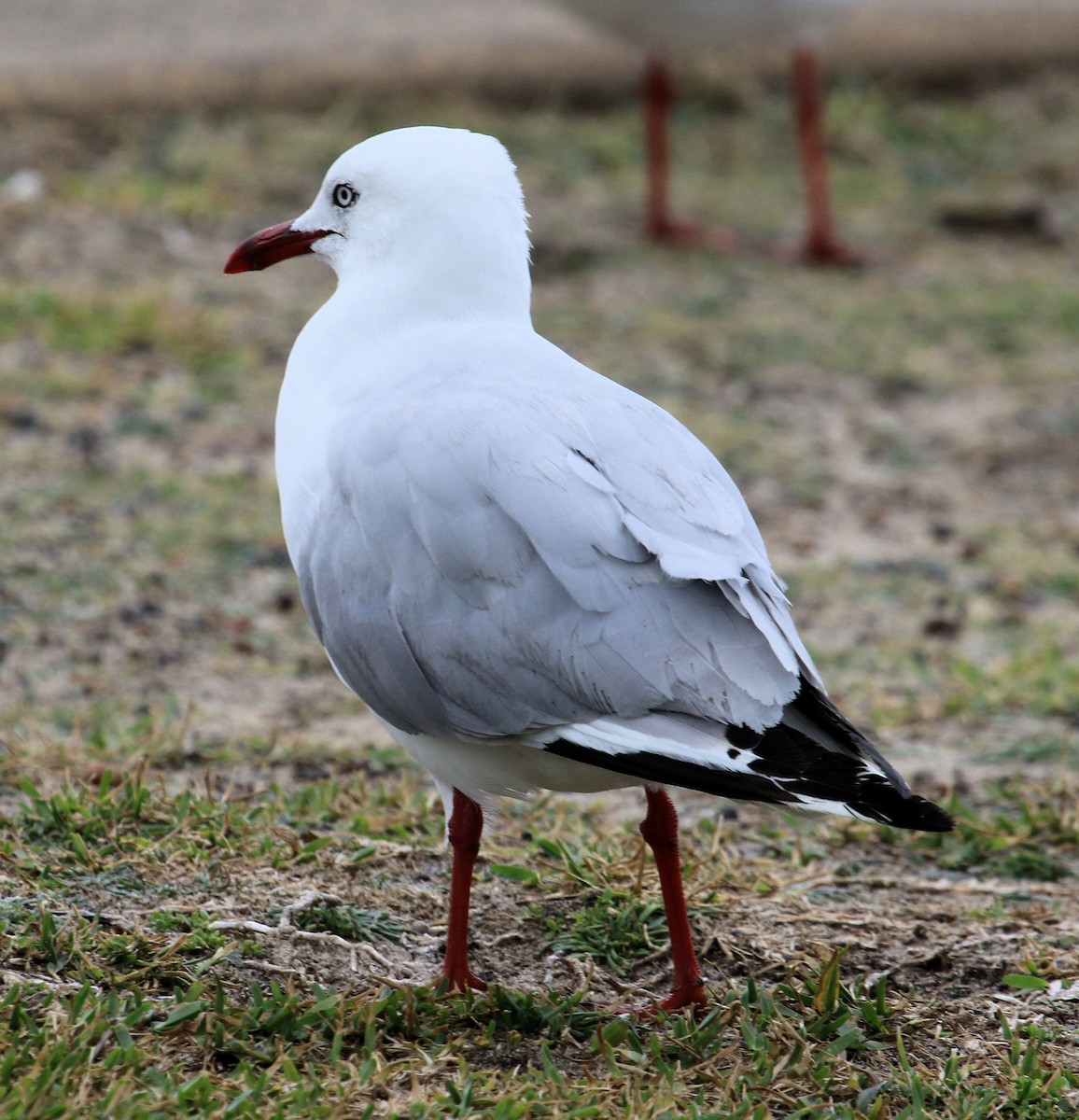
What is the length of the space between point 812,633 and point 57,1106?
10.2 ft

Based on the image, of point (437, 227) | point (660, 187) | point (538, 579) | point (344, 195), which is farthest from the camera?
point (660, 187)

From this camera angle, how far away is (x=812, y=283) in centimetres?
801

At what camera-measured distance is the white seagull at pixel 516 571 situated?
2646 millimetres

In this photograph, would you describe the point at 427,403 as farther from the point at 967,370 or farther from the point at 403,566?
the point at 967,370

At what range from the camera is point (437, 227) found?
3.24 meters

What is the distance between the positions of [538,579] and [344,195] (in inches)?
41.5

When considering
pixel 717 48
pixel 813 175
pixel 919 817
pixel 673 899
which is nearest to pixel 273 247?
pixel 673 899

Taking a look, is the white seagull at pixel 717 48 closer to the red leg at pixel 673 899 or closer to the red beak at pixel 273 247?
the red beak at pixel 273 247

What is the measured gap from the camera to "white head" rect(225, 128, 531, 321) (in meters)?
3.24

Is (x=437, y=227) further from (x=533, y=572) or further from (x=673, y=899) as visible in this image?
(x=673, y=899)

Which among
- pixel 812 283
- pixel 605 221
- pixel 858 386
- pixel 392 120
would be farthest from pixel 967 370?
pixel 392 120

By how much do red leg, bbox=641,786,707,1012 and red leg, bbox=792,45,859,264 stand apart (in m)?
5.57

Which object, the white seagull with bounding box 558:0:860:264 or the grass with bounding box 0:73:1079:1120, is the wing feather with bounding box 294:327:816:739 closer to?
the grass with bounding box 0:73:1079:1120

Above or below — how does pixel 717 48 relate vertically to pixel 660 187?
above
